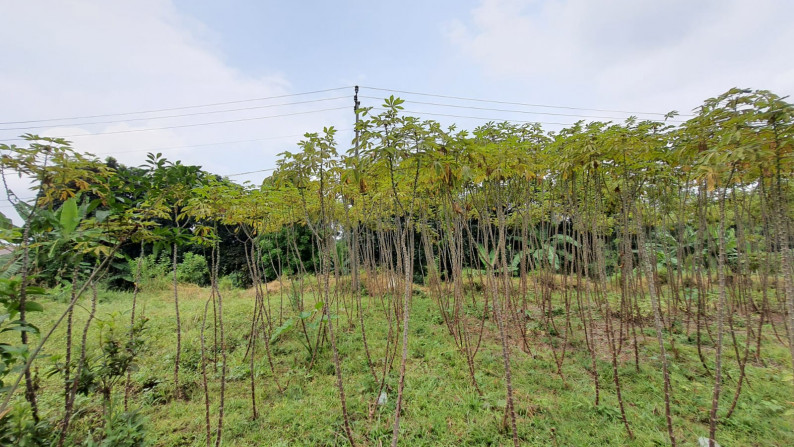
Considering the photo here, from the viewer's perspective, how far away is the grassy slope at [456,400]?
8.96 feet

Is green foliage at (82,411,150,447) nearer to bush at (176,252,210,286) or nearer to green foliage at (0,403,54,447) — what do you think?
green foliage at (0,403,54,447)

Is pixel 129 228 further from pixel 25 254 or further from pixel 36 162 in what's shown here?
pixel 36 162

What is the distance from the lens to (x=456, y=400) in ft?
10.5

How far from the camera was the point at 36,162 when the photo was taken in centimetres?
194

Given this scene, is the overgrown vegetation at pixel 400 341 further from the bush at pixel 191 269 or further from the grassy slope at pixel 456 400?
the bush at pixel 191 269

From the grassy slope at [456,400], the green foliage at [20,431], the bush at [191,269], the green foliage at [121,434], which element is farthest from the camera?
the bush at [191,269]

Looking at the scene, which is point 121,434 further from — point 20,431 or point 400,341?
point 400,341

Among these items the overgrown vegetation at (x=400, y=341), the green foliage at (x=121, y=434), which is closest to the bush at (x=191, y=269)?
the overgrown vegetation at (x=400, y=341)

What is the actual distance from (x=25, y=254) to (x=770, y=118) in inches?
176

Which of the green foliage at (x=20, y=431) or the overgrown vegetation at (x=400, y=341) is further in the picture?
the overgrown vegetation at (x=400, y=341)

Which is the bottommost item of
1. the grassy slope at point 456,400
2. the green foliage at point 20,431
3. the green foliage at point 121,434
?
A: the grassy slope at point 456,400

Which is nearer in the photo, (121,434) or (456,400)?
(121,434)

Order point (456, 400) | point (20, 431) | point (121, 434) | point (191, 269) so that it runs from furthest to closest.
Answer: point (191, 269) → point (456, 400) → point (121, 434) → point (20, 431)

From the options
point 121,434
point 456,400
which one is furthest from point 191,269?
point 456,400
